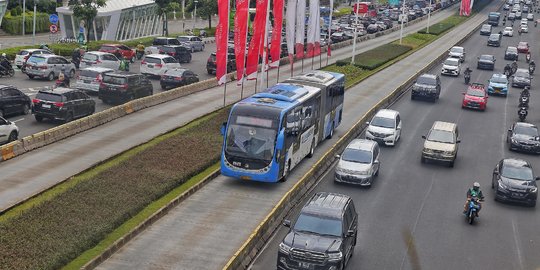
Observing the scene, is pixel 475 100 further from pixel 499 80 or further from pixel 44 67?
pixel 44 67

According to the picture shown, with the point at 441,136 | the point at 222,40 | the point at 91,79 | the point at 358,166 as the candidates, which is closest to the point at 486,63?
the point at 441,136

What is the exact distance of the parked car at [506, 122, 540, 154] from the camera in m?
42.1

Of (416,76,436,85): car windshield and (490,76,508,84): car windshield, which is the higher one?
(416,76,436,85): car windshield

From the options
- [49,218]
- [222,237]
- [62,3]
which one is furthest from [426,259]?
[62,3]

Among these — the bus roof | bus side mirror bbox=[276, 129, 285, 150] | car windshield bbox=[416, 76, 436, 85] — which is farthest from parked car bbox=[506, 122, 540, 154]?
bus side mirror bbox=[276, 129, 285, 150]

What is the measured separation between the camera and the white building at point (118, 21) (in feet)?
285

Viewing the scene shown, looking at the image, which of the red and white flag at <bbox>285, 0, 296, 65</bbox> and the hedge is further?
the hedge

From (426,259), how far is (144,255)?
9.10 m

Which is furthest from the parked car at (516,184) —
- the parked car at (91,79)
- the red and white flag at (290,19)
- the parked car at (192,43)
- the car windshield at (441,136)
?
the parked car at (192,43)

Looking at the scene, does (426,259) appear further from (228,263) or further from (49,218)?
(49,218)

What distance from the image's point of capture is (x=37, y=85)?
2126 inches

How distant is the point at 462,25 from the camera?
439ft

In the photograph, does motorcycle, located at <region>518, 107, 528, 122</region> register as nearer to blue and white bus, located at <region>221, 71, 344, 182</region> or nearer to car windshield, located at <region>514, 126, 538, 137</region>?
car windshield, located at <region>514, 126, 538, 137</region>

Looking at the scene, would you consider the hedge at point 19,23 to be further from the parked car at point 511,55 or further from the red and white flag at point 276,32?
the parked car at point 511,55
